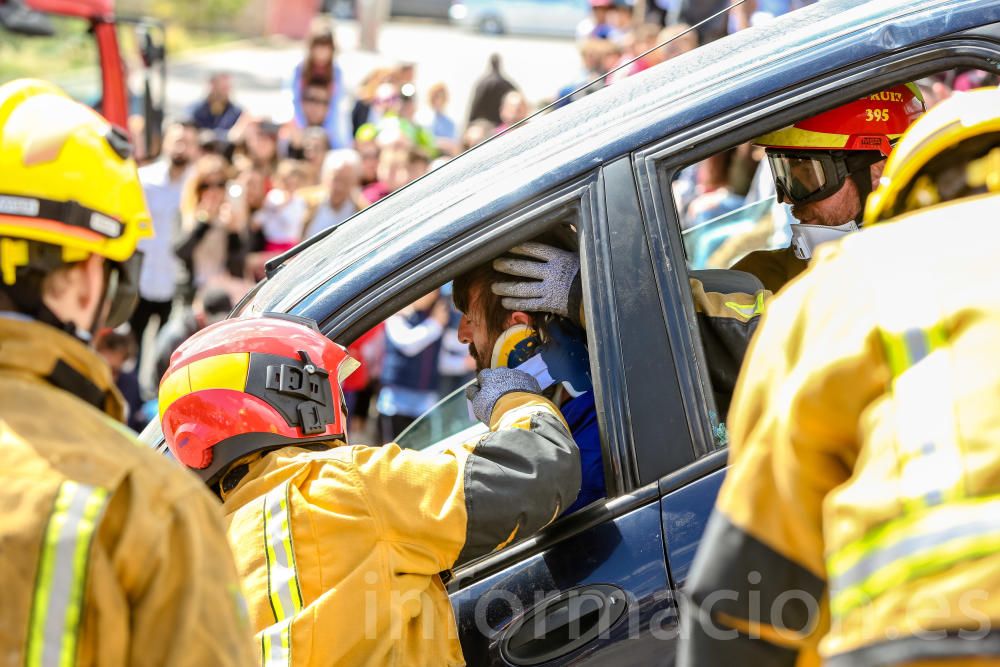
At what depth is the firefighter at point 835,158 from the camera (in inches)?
117

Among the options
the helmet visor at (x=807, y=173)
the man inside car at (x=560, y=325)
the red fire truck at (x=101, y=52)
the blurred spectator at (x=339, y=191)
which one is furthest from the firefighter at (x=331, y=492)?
the red fire truck at (x=101, y=52)

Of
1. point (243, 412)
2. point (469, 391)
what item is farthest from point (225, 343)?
point (469, 391)

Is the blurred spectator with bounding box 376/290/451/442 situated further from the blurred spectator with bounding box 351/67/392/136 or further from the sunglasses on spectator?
the blurred spectator with bounding box 351/67/392/136

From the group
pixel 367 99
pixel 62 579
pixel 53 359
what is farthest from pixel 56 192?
pixel 367 99

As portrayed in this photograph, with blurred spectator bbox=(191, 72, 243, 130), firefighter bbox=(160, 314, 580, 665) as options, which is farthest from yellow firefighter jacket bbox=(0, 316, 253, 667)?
blurred spectator bbox=(191, 72, 243, 130)

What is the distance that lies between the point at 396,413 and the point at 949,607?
18.8 ft

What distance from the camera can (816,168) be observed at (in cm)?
304

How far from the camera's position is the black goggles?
119 inches

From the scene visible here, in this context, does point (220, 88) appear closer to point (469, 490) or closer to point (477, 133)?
point (477, 133)

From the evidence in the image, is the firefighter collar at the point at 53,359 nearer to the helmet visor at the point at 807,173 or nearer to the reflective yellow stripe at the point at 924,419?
the reflective yellow stripe at the point at 924,419

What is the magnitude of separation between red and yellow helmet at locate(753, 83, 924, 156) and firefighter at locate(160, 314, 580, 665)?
3.36 feet

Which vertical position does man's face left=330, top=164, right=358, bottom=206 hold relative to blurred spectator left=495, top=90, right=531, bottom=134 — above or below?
below

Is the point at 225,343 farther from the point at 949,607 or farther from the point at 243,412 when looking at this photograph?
the point at 949,607

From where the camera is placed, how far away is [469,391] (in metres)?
2.71
